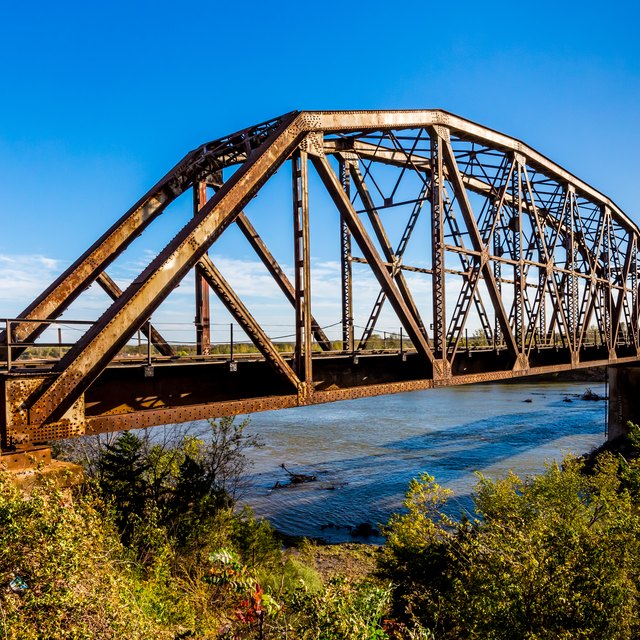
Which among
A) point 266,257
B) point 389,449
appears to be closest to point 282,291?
point 266,257

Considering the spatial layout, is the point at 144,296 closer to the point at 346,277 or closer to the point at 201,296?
the point at 201,296

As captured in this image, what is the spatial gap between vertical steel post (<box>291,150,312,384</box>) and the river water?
15363 mm

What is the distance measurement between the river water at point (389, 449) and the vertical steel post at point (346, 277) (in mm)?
12524

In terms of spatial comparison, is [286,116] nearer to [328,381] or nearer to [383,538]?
[328,381]

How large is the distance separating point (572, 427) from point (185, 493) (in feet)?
121

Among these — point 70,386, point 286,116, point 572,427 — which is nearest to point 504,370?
point 286,116

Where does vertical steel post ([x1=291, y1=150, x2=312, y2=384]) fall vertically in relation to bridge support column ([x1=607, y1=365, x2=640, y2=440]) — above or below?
above

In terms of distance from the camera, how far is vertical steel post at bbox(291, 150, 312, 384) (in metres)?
10.0

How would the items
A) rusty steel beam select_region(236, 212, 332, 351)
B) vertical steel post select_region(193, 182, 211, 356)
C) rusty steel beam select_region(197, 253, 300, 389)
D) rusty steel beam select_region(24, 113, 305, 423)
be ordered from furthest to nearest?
vertical steel post select_region(193, 182, 211, 356)
rusty steel beam select_region(236, 212, 332, 351)
rusty steel beam select_region(197, 253, 300, 389)
rusty steel beam select_region(24, 113, 305, 423)

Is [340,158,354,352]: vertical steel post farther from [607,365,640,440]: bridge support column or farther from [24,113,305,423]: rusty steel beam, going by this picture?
[607,365,640,440]: bridge support column

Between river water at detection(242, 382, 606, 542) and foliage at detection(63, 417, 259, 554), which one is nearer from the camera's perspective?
foliage at detection(63, 417, 259, 554)

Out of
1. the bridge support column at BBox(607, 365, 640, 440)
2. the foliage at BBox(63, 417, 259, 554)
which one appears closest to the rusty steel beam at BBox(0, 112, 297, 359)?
the foliage at BBox(63, 417, 259, 554)

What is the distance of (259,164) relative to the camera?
928 cm

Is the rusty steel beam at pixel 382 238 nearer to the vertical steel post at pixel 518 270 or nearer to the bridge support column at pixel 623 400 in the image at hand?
the vertical steel post at pixel 518 270
